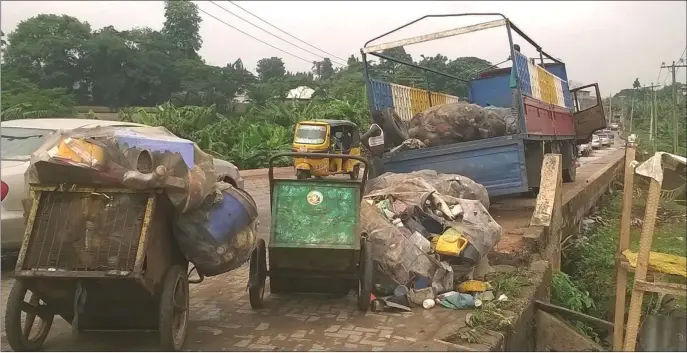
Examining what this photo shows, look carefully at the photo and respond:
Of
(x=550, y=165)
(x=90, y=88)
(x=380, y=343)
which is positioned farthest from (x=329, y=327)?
(x=90, y=88)

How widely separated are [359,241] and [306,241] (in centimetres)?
40

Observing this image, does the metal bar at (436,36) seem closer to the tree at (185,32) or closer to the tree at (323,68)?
the tree at (185,32)

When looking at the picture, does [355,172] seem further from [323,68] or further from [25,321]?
[323,68]

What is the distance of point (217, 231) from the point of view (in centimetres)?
373

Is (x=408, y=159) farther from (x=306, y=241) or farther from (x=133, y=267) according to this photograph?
(x=133, y=267)

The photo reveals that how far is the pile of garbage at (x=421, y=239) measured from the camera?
16.3 feet

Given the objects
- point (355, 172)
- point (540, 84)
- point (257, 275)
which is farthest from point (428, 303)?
point (355, 172)

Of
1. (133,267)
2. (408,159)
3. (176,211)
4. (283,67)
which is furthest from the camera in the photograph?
(283,67)

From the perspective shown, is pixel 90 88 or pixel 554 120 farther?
pixel 90 88

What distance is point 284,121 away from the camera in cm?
2336

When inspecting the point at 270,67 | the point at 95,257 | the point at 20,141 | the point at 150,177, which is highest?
the point at 270,67

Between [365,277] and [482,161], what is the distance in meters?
4.18

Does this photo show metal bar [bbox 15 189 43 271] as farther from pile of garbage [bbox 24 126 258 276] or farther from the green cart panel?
the green cart panel

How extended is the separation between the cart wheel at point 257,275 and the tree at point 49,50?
25.0 metres
